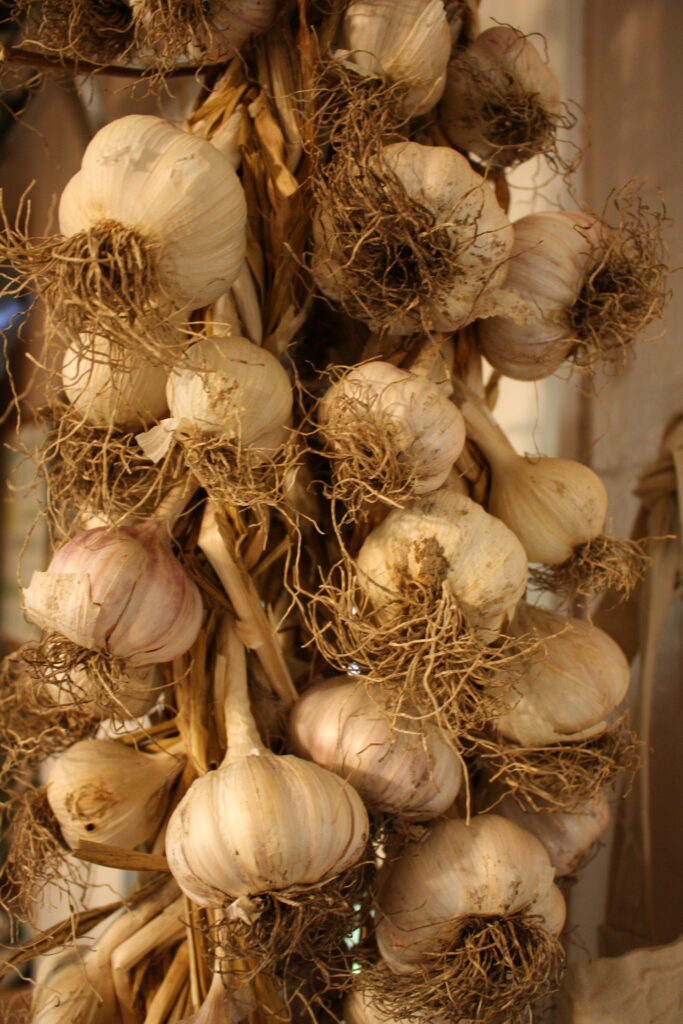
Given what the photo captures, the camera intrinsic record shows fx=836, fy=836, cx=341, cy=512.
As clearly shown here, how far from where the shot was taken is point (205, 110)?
28.1 inches

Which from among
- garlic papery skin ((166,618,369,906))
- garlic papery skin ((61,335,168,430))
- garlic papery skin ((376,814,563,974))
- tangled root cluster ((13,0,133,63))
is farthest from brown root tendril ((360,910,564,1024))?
tangled root cluster ((13,0,133,63))

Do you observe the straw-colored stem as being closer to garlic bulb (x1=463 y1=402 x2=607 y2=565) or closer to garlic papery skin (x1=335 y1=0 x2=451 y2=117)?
garlic bulb (x1=463 y1=402 x2=607 y2=565)

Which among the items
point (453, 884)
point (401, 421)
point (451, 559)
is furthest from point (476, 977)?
point (401, 421)

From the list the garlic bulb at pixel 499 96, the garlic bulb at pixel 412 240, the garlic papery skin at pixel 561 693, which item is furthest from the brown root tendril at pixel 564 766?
the garlic bulb at pixel 499 96

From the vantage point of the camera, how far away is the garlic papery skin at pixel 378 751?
621 mm

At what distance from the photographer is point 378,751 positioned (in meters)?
0.62

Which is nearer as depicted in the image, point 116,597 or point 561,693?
point 116,597

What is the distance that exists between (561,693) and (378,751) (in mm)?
168

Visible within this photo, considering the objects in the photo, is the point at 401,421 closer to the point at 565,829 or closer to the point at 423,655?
the point at 423,655

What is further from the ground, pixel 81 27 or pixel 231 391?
pixel 81 27

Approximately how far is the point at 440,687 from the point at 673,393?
476 millimetres

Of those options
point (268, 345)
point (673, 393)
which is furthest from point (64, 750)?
point (673, 393)

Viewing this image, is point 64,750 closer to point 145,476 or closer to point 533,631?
point 145,476

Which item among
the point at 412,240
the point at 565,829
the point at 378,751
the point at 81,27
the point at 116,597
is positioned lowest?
the point at 565,829
